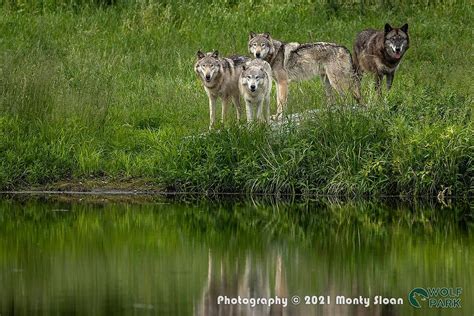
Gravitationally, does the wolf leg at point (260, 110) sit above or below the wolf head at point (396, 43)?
below

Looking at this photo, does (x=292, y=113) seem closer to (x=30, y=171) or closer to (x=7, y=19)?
(x=30, y=171)

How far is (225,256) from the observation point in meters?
13.9

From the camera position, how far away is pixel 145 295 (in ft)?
39.5

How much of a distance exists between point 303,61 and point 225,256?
712 centimetres

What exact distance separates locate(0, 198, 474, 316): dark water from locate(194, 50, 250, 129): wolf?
8.18 feet

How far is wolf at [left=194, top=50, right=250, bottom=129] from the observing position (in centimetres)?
1900

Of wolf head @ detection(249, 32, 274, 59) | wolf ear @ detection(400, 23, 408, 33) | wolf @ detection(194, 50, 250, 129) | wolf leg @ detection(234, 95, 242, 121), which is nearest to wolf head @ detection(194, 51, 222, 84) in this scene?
wolf @ detection(194, 50, 250, 129)

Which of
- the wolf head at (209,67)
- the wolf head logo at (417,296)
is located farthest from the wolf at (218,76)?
the wolf head logo at (417,296)

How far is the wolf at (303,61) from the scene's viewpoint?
66.8ft

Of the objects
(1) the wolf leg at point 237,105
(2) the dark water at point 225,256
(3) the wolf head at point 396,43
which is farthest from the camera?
(3) the wolf head at point 396,43

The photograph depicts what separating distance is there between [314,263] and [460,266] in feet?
4.61

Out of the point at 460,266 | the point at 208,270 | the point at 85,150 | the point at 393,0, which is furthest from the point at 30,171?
the point at 393,0

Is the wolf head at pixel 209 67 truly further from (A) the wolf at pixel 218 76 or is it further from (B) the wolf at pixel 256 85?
(B) the wolf at pixel 256 85

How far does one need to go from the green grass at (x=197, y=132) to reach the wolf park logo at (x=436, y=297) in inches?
189
